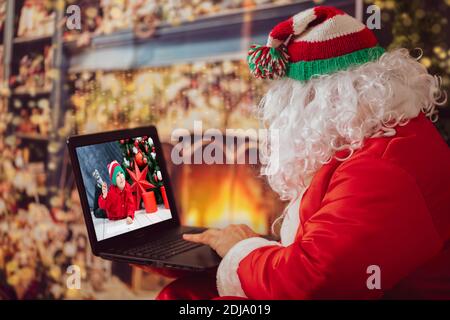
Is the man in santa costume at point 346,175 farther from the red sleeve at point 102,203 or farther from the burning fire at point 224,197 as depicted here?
the burning fire at point 224,197

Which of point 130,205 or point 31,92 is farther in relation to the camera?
point 31,92

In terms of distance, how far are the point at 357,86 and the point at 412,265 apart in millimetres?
418

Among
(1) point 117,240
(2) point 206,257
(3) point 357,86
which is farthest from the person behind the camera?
(1) point 117,240

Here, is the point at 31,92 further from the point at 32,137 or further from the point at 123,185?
the point at 123,185

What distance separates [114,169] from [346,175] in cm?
68

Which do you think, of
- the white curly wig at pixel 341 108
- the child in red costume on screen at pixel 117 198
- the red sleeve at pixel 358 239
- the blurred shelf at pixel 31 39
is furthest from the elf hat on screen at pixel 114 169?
the blurred shelf at pixel 31 39

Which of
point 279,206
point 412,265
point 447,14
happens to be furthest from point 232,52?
point 412,265

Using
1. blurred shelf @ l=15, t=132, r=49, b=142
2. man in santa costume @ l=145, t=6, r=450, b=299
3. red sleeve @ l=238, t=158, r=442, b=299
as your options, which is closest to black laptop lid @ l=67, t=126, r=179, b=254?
man in santa costume @ l=145, t=6, r=450, b=299

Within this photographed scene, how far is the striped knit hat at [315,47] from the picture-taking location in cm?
133

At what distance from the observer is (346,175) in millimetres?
1225

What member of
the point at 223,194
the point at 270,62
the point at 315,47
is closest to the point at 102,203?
the point at 270,62

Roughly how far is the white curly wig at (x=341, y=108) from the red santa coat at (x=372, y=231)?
0.14ft

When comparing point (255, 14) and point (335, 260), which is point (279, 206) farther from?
point (335, 260)

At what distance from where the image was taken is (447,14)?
205cm
